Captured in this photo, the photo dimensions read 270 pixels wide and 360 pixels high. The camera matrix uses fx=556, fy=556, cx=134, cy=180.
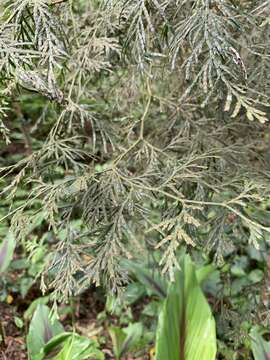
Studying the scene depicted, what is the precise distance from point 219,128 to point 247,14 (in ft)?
1.80

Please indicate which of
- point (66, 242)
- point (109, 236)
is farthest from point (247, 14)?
point (66, 242)

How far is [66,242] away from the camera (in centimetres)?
173

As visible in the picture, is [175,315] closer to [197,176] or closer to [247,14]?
[197,176]

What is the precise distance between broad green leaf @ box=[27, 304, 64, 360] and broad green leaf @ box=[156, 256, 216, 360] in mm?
660

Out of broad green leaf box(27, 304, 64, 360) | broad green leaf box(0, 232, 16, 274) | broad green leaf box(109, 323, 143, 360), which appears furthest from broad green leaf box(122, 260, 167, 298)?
broad green leaf box(0, 232, 16, 274)

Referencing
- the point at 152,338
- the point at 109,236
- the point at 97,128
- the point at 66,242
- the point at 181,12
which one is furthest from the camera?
the point at 152,338

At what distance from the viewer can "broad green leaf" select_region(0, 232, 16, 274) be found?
8.05 feet

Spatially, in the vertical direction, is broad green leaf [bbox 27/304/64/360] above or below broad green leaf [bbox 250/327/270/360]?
above

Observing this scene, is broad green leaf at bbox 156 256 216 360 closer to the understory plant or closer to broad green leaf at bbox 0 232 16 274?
the understory plant

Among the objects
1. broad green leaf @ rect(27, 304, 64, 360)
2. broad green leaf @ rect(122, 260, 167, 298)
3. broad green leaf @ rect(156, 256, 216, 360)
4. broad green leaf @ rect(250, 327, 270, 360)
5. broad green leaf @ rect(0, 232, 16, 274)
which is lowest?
broad green leaf @ rect(122, 260, 167, 298)

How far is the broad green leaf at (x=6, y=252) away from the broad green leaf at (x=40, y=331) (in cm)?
24

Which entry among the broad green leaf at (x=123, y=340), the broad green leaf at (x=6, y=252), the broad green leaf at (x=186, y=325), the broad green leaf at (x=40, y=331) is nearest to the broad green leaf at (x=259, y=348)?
the broad green leaf at (x=186, y=325)

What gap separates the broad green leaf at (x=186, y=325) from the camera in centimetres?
179

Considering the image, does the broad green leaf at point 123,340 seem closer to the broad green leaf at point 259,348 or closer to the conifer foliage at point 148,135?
the broad green leaf at point 259,348
